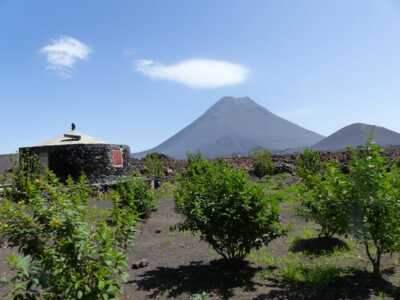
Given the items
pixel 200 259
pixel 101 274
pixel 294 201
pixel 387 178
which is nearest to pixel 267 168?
pixel 294 201

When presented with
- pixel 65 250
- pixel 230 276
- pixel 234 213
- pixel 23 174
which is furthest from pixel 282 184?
pixel 65 250

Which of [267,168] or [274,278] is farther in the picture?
[267,168]

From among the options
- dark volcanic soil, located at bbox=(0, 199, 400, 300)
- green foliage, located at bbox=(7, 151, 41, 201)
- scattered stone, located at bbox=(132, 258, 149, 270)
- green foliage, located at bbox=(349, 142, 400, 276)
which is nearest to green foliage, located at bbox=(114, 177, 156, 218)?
dark volcanic soil, located at bbox=(0, 199, 400, 300)

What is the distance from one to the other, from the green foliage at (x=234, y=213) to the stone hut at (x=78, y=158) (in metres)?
12.2

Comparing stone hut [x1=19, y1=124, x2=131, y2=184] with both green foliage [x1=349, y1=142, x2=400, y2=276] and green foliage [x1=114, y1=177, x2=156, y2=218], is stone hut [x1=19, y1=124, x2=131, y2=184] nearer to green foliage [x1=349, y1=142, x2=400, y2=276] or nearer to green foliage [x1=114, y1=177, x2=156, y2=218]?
green foliage [x1=114, y1=177, x2=156, y2=218]

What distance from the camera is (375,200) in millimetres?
5504

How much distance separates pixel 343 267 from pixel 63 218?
492cm

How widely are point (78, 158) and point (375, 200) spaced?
14753 millimetres

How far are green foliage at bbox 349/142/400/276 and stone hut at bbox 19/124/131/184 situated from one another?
550 inches

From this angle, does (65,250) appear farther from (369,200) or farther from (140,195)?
(140,195)

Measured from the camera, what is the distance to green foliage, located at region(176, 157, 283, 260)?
634cm

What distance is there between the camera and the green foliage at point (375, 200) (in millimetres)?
5562

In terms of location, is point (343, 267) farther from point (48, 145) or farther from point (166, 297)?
point (48, 145)

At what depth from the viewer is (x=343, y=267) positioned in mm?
6781
